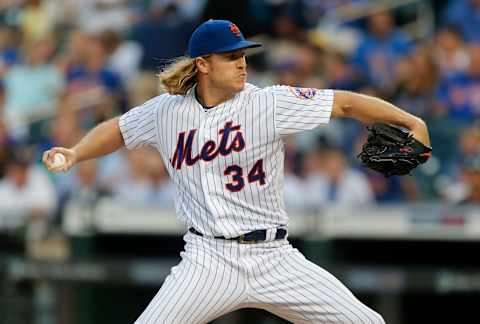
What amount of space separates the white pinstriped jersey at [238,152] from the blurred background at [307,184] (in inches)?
99.4

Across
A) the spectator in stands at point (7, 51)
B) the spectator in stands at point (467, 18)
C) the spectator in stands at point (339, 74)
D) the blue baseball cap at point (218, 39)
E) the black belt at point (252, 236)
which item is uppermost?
the spectator in stands at point (7, 51)

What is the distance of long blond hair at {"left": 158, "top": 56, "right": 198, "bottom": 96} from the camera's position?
181 inches

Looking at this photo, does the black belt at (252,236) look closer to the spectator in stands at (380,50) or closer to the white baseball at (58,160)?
the white baseball at (58,160)

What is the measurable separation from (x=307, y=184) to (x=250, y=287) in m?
3.51

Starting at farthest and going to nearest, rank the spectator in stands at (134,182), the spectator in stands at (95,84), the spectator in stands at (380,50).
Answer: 1. the spectator in stands at (95,84)
2. the spectator in stands at (380,50)
3. the spectator in stands at (134,182)

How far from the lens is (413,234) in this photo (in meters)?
6.84

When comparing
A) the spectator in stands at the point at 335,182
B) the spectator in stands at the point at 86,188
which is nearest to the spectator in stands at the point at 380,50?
the spectator in stands at the point at 335,182

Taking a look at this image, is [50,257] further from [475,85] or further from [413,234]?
[475,85]

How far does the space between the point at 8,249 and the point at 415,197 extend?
309cm

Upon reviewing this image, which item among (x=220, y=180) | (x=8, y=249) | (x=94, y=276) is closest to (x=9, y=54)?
(x=8, y=249)

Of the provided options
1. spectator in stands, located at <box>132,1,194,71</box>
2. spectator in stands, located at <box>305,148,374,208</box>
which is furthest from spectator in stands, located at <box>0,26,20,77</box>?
spectator in stands, located at <box>305,148,374,208</box>

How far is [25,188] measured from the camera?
29.0 ft

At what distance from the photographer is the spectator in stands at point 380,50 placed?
8688mm

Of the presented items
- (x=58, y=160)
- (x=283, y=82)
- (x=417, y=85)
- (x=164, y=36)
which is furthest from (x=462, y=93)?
(x=58, y=160)
